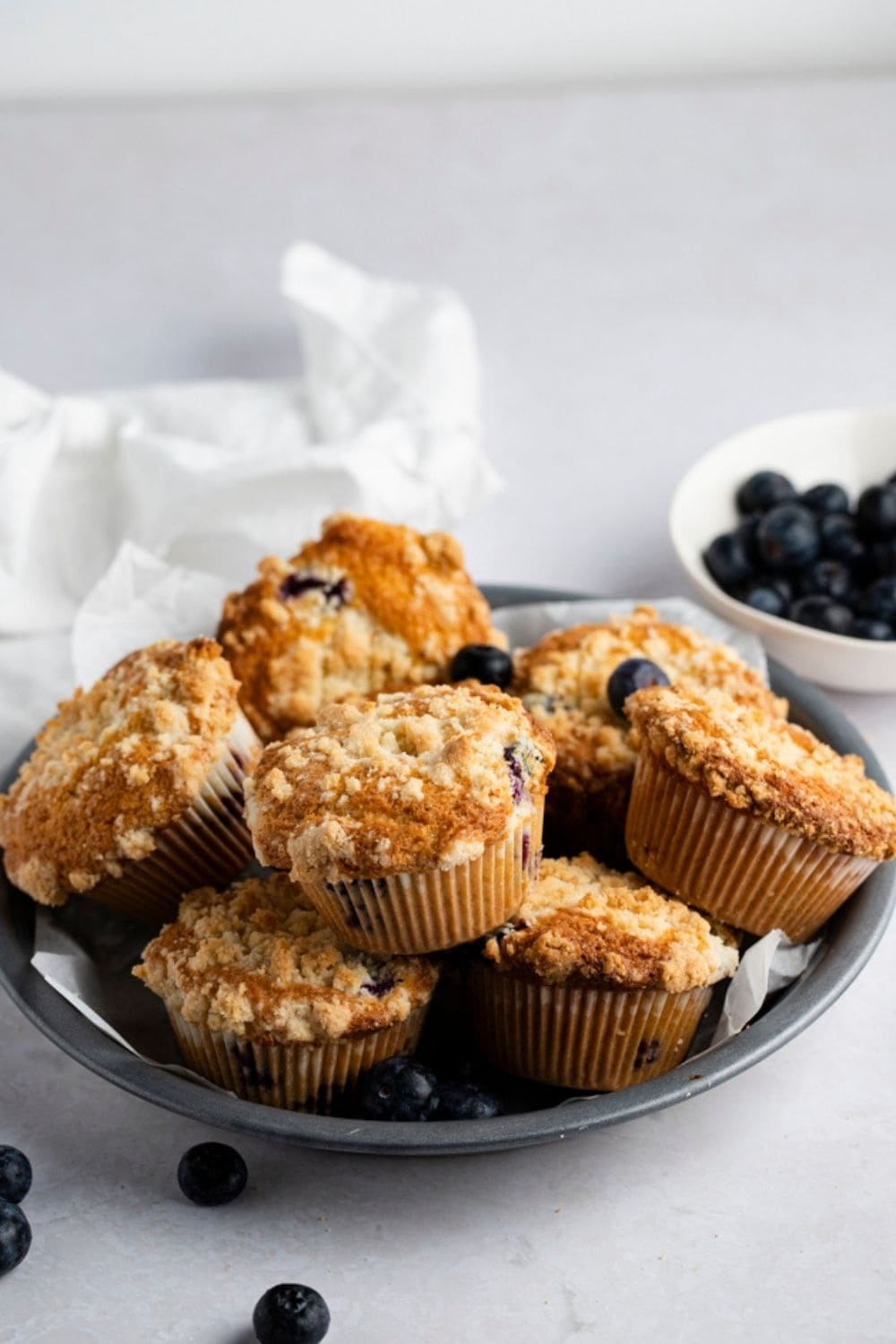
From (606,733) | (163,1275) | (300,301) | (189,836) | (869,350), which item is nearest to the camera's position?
(163,1275)

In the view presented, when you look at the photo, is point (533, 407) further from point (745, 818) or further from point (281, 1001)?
point (281, 1001)

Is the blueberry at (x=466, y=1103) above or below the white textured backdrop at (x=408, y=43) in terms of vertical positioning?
below

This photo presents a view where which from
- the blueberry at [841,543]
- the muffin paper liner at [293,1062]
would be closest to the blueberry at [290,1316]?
the muffin paper liner at [293,1062]

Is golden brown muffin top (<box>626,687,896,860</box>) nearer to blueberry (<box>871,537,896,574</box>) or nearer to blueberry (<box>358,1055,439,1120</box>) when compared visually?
blueberry (<box>358,1055,439,1120</box>)

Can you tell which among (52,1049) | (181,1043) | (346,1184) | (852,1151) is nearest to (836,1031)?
(852,1151)

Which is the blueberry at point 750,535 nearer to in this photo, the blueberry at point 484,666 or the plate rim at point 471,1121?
the blueberry at point 484,666

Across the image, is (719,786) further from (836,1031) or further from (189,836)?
(189,836)
